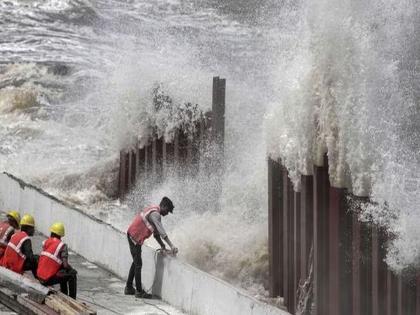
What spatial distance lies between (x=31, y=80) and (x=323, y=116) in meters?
20.6

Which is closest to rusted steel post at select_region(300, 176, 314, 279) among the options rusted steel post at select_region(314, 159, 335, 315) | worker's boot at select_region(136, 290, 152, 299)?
rusted steel post at select_region(314, 159, 335, 315)

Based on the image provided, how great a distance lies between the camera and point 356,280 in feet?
35.6

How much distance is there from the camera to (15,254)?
12211 millimetres

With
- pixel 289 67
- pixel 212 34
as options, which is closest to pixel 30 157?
pixel 289 67

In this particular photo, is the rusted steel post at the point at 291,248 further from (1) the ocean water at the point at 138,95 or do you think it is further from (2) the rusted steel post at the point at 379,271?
Answer: (2) the rusted steel post at the point at 379,271

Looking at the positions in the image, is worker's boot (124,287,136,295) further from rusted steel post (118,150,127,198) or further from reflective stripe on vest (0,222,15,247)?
rusted steel post (118,150,127,198)

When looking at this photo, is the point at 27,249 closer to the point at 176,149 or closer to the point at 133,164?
the point at 176,149

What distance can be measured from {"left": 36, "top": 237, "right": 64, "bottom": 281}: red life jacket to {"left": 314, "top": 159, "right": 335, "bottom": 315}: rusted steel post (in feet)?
9.13

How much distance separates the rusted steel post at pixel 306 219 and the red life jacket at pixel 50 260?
106 inches

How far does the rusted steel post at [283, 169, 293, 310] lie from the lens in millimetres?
12875

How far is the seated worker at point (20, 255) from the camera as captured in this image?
12180 millimetres

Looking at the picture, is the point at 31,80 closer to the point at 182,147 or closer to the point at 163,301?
the point at 182,147

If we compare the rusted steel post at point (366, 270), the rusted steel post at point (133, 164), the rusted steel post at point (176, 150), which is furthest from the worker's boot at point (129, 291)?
the rusted steel post at point (133, 164)

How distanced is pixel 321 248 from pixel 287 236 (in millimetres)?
1393
